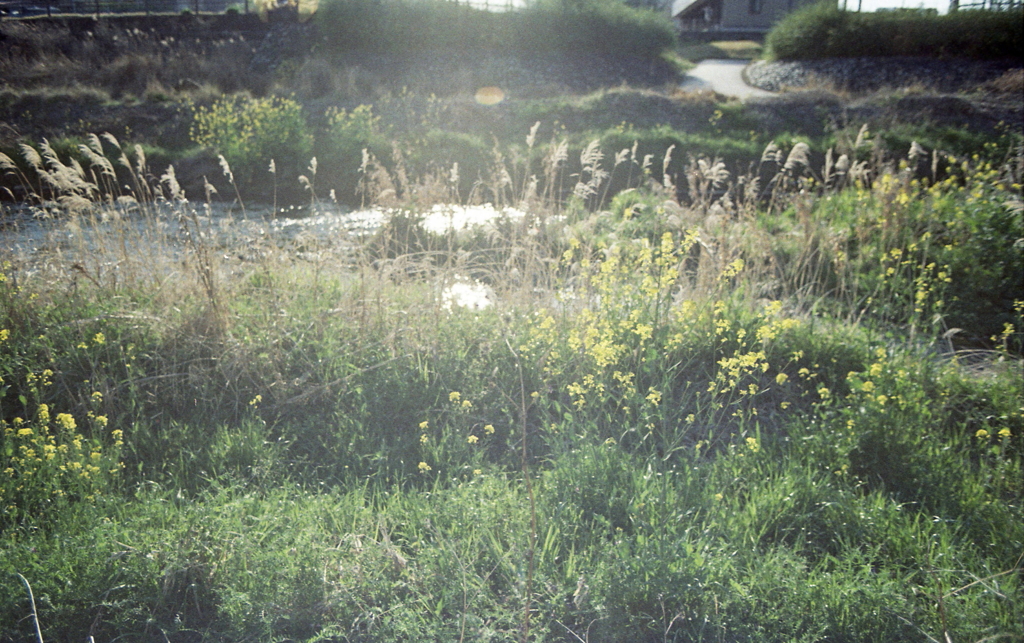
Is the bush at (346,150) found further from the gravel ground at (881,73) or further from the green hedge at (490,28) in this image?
the gravel ground at (881,73)

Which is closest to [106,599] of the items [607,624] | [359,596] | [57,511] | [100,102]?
[57,511]

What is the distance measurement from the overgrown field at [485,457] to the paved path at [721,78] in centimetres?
1882

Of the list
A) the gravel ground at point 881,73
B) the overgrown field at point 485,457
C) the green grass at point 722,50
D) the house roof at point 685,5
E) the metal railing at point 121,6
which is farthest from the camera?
the house roof at point 685,5

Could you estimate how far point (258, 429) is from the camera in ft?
12.5

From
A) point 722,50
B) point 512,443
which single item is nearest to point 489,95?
point 512,443

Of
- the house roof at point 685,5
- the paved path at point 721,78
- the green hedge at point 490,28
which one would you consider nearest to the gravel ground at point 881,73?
the paved path at point 721,78

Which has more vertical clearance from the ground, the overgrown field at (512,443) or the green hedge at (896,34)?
the green hedge at (896,34)

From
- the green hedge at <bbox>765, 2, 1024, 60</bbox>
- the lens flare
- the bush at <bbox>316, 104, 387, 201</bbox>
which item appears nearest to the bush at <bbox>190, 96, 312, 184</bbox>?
the bush at <bbox>316, 104, 387, 201</bbox>

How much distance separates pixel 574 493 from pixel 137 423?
8.13ft

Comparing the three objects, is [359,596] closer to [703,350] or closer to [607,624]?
[607,624]

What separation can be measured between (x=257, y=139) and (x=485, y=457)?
1131 centimetres

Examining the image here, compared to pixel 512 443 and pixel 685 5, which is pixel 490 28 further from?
pixel 512 443

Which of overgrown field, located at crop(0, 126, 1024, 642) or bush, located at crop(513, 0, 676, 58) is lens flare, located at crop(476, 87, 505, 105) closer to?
bush, located at crop(513, 0, 676, 58)

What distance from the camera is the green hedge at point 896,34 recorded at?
2317 centimetres
